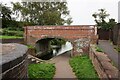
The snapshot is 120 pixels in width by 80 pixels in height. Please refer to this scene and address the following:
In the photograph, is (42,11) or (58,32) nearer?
(58,32)

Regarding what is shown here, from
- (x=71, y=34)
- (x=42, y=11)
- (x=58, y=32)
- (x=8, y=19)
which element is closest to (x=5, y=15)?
(x=8, y=19)

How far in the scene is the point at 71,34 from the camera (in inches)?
1103

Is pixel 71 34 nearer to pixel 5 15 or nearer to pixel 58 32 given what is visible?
pixel 58 32

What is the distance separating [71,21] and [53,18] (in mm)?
7687

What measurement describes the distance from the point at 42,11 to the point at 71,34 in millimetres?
15212

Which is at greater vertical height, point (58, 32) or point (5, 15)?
point (5, 15)

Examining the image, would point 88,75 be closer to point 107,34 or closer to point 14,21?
point 107,34

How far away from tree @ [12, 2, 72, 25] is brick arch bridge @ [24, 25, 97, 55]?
11.1 m

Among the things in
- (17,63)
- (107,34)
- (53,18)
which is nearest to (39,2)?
(53,18)

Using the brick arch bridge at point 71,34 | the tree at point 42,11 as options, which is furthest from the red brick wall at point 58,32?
the tree at point 42,11

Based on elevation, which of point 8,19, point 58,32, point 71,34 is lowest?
point 71,34

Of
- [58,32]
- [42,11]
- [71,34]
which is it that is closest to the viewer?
[71,34]

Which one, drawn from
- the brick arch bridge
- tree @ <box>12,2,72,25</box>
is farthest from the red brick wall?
tree @ <box>12,2,72,25</box>

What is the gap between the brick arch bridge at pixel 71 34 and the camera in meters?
27.4
